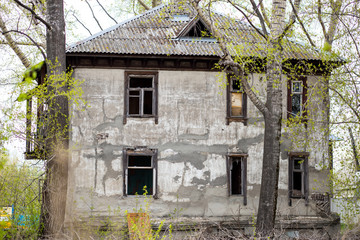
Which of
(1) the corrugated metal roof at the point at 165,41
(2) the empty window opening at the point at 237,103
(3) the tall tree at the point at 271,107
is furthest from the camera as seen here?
(2) the empty window opening at the point at 237,103

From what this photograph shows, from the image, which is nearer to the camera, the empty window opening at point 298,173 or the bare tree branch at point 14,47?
the empty window opening at point 298,173

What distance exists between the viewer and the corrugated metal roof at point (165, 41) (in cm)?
1505

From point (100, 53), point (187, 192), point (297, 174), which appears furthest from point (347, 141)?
point (100, 53)

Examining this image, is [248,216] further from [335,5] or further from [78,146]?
[335,5]

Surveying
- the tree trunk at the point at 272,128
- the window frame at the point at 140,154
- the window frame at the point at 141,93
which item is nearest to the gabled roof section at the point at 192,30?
the window frame at the point at 141,93

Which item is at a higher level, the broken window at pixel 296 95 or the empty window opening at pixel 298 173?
the broken window at pixel 296 95

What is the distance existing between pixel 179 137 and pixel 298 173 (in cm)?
476

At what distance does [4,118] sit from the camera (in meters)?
11.2

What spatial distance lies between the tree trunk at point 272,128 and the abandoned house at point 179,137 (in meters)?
2.23

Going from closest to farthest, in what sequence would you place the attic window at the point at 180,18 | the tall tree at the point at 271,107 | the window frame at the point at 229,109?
1. the tall tree at the point at 271,107
2. the window frame at the point at 229,109
3. the attic window at the point at 180,18

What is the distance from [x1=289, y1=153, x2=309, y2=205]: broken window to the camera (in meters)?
16.0

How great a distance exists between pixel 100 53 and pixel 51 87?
269 centimetres

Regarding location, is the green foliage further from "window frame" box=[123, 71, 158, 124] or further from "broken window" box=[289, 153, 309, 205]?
"broken window" box=[289, 153, 309, 205]

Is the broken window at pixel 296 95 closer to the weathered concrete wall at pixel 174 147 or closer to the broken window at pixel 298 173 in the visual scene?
the weathered concrete wall at pixel 174 147
